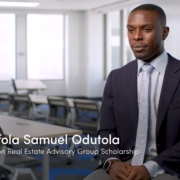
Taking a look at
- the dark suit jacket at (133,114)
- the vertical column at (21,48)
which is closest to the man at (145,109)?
the dark suit jacket at (133,114)

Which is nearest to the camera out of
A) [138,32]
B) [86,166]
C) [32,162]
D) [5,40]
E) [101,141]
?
[138,32]

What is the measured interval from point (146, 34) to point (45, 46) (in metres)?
12.6

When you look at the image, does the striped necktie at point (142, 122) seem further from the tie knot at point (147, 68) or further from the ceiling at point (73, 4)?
the ceiling at point (73, 4)

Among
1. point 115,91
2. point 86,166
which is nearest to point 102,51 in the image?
point 86,166

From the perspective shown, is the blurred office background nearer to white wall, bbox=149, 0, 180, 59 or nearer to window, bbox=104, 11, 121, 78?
window, bbox=104, 11, 121, 78

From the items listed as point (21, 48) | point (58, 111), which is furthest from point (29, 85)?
point (21, 48)

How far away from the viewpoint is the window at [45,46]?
45.1 ft

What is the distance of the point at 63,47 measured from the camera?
14102 mm

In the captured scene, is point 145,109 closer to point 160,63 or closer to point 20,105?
point 160,63

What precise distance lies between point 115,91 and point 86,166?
349cm

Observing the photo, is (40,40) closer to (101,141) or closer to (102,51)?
(102,51)

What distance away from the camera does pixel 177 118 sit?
1646 mm

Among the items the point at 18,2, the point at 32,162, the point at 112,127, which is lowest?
the point at 32,162

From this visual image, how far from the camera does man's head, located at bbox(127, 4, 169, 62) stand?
5.22ft
